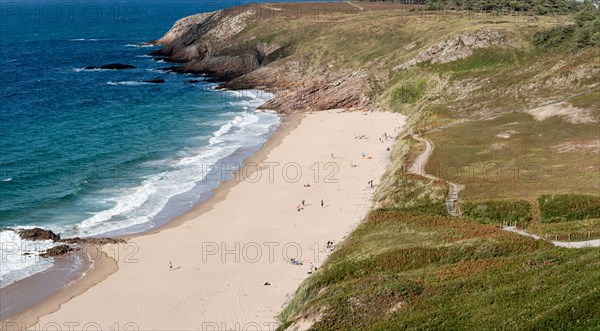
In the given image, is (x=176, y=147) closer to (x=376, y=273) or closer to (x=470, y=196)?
(x=470, y=196)

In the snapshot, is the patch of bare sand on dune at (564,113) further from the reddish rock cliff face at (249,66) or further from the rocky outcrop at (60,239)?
the rocky outcrop at (60,239)

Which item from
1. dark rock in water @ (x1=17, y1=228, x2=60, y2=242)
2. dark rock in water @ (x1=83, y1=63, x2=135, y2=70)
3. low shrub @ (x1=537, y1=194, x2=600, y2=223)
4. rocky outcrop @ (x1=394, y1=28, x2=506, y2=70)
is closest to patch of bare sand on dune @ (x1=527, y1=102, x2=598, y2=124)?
low shrub @ (x1=537, y1=194, x2=600, y2=223)

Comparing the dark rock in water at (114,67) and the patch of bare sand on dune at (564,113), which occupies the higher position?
the patch of bare sand on dune at (564,113)

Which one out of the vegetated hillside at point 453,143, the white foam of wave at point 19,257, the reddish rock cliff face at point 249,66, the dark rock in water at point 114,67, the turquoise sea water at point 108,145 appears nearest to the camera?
the vegetated hillside at point 453,143

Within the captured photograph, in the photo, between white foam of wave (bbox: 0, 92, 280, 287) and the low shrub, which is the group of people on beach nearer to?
white foam of wave (bbox: 0, 92, 280, 287)

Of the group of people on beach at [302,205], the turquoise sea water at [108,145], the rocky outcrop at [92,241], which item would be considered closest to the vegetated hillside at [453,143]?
the group of people on beach at [302,205]

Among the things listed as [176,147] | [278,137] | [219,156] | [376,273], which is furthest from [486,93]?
[376,273]
